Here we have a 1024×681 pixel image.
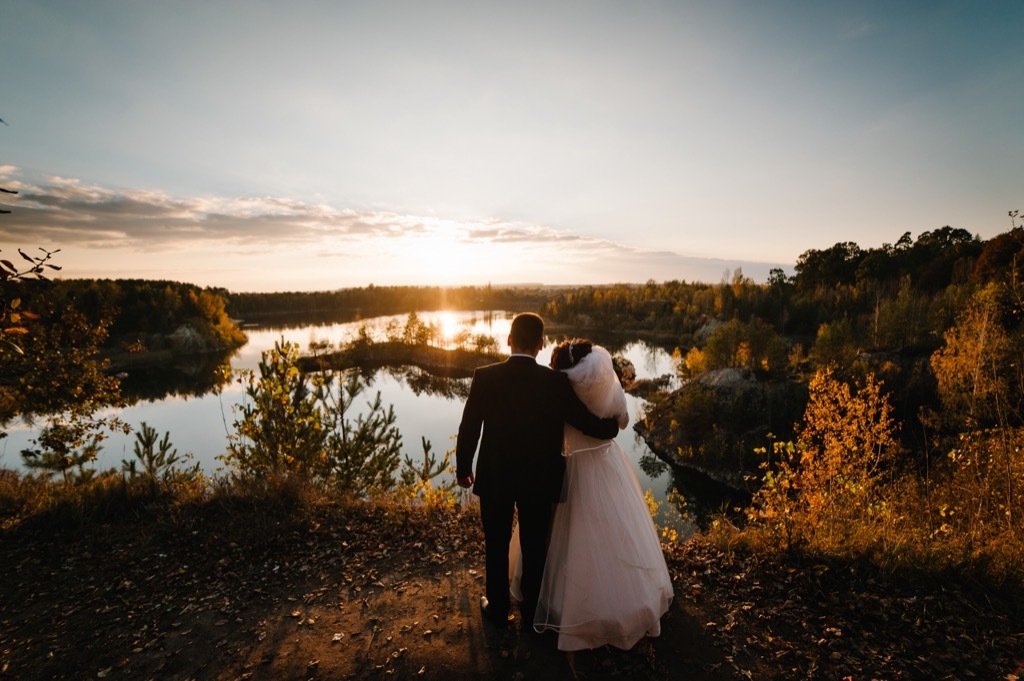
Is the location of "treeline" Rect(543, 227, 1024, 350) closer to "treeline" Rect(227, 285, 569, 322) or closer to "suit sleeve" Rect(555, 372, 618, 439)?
"suit sleeve" Rect(555, 372, 618, 439)

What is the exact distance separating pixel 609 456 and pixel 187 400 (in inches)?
1873

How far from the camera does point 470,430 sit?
11.8 ft

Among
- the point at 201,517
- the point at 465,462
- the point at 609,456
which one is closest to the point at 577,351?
the point at 609,456

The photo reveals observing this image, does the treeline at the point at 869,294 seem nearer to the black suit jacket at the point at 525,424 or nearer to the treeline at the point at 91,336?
the black suit jacket at the point at 525,424

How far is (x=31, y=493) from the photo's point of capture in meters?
5.91

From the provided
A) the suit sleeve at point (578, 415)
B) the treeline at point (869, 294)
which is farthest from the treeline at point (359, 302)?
the suit sleeve at point (578, 415)

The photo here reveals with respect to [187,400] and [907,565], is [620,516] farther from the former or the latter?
[187,400]

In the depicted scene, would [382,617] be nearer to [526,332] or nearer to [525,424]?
[525,424]

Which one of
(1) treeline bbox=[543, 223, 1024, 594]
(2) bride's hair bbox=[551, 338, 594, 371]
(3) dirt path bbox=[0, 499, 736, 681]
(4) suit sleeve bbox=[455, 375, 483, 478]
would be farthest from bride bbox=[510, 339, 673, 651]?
(1) treeline bbox=[543, 223, 1024, 594]

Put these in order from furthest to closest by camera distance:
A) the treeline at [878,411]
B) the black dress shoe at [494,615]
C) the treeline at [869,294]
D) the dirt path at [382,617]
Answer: the treeline at [869,294] → the treeline at [878,411] → the black dress shoe at [494,615] → the dirt path at [382,617]

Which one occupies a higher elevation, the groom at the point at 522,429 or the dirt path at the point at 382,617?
the groom at the point at 522,429

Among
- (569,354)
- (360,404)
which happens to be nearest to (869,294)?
(360,404)

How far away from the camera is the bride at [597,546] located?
3379mm

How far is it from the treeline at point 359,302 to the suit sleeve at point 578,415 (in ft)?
387
